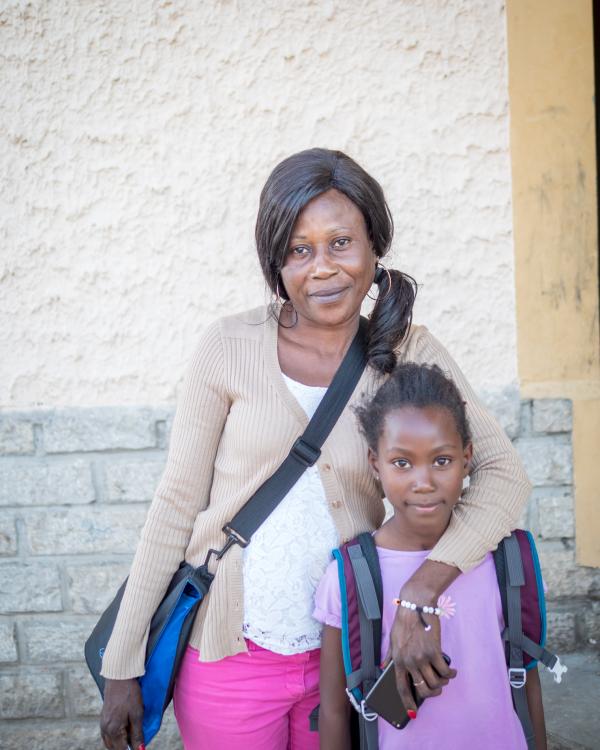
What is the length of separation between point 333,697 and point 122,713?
535 mm

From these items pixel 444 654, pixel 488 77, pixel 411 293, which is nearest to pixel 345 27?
pixel 488 77

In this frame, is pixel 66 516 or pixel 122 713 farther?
pixel 66 516

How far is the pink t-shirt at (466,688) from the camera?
1.63 m

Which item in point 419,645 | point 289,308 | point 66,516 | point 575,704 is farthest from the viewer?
point 66,516

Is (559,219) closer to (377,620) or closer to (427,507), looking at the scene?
(427,507)

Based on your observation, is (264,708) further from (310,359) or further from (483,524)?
(310,359)

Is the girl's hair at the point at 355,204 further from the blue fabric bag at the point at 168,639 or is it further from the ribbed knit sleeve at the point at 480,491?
the blue fabric bag at the point at 168,639

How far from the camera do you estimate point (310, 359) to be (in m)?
1.86

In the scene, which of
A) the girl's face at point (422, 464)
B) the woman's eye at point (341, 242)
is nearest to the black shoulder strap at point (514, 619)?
the girl's face at point (422, 464)

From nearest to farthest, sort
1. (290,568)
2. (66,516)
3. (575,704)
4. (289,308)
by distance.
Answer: (290,568), (289,308), (575,704), (66,516)

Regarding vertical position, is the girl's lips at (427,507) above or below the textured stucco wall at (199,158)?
below

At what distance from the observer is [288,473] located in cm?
173

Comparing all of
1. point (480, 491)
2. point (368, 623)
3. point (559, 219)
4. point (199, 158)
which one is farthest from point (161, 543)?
point (559, 219)

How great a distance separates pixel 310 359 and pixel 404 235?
136 cm
